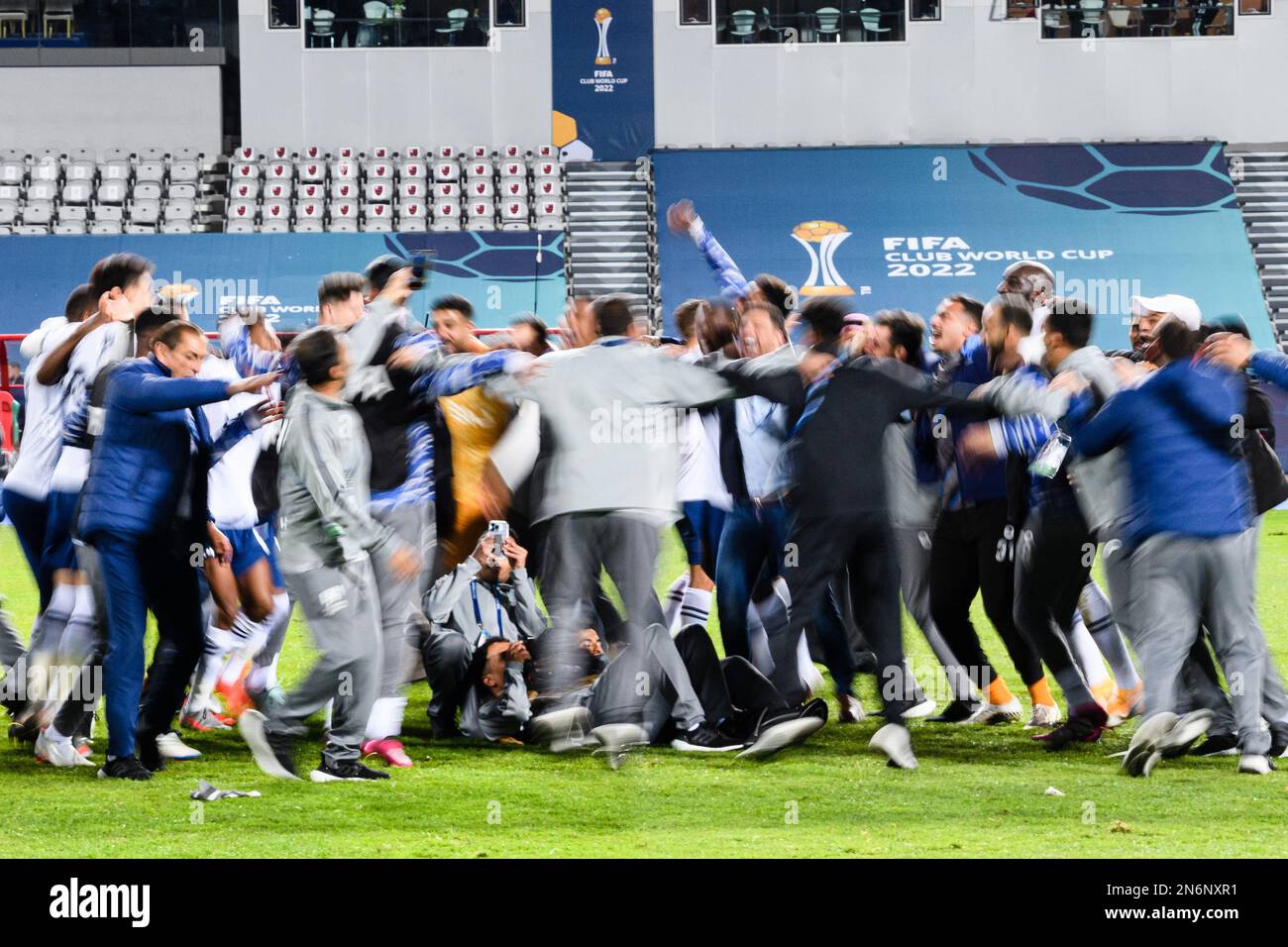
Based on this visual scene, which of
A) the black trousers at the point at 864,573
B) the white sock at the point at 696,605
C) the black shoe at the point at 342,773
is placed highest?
the black trousers at the point at 864,573

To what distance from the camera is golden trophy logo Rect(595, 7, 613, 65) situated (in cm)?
2588

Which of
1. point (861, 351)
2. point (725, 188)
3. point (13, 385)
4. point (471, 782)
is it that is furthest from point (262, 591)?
point (725, 188)

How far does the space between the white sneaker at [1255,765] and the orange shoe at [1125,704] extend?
3.64 ft

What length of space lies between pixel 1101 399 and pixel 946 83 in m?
20.8

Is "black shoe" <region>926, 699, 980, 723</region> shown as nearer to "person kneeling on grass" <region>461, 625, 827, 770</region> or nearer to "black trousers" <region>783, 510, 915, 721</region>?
"person kneeling on grass" <region>461, 625, 827, 770</region>

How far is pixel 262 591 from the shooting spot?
A: 697cm

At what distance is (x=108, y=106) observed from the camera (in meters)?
26.0

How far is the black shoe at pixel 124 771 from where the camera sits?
584 cm

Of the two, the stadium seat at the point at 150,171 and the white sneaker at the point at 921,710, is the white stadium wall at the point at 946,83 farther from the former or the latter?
the white sneaker at the point at 921,710

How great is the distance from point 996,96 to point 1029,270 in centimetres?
2004

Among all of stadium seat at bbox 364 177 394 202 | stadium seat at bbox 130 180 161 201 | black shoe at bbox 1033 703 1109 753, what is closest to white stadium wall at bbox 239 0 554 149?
stadium seat at bbox 364 177 394 202

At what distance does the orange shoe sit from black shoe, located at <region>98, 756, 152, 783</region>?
3.99 m

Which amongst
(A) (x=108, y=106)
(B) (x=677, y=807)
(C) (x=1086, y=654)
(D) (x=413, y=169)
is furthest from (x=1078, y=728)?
(A) (x=108, y=106)

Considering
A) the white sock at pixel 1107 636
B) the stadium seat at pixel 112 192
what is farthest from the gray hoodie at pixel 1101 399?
the stadium seat at pixel 112 192
